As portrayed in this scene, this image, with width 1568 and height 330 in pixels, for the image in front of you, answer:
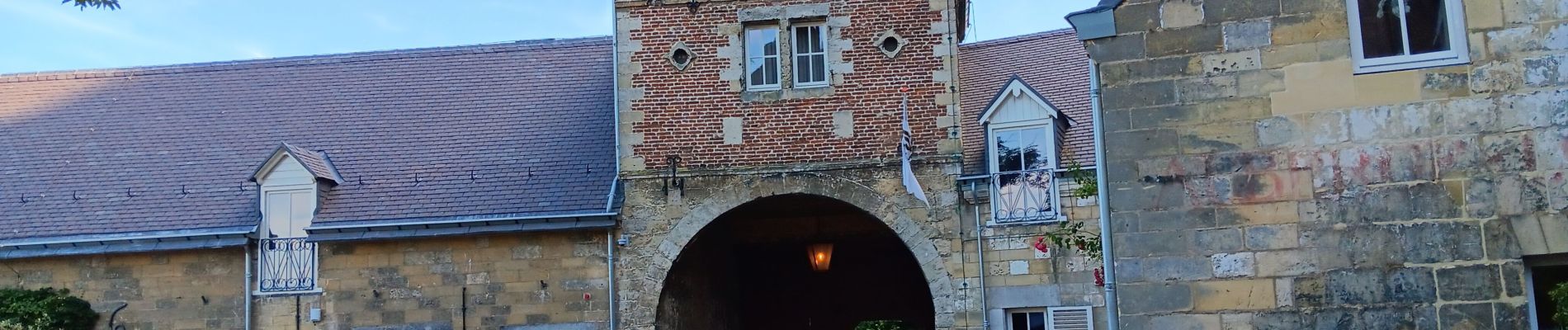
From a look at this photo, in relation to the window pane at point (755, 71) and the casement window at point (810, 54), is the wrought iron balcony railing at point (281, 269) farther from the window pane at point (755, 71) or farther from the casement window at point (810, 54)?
the casement window at point (810, 54)

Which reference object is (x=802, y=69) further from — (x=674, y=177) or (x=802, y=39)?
(x=674, y=177)

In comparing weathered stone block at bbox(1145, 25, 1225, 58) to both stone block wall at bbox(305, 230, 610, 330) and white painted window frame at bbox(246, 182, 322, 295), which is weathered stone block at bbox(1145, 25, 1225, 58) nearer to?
stone block wall at bbox(305, 230, 610, 330)

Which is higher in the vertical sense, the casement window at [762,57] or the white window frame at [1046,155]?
the casement window at [762,57]

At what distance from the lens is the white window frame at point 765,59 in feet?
51.8

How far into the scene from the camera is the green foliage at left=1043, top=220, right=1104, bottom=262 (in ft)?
41.4

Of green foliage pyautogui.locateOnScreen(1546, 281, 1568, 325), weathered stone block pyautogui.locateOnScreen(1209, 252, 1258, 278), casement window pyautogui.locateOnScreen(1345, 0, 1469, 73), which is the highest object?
casement window pyautogui.locateOnScreen(1345, 0, 1469, 73)

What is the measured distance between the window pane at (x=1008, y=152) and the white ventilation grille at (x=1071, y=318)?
1.50 m

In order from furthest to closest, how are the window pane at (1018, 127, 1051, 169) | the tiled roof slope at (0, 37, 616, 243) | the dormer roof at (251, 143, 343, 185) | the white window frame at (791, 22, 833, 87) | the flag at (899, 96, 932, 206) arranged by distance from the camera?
the tiled roof slope at (0, 37, 616, 243) < the dormer roof at (251, 143, 343, 185) < the white window frame at (791, 22, 833, 87) < the window pane at (1018, 127, 1051, 169) < the flag at (899, 96, 932, 206)

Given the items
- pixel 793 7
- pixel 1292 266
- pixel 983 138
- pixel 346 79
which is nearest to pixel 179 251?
pixel 346 79

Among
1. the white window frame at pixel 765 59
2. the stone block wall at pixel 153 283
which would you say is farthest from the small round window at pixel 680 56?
the stone block wall at pixel 153 283

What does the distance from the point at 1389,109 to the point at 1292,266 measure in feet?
3.48

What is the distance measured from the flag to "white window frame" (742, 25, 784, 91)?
1.34m

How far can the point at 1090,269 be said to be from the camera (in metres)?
15.2

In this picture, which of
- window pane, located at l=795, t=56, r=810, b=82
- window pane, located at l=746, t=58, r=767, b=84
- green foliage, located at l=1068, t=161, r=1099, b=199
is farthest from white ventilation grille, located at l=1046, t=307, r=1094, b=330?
window pane, located at l=746, t=58, r=767, b=84
